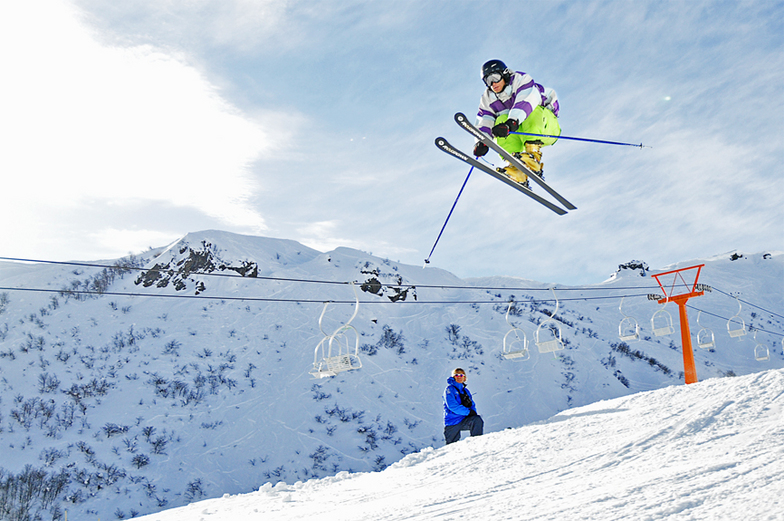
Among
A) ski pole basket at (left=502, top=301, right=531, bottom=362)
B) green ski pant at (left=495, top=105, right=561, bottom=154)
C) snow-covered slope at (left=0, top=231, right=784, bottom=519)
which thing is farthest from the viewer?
snow-covered slope at (left=0, top=231, right=784, bottom=519)

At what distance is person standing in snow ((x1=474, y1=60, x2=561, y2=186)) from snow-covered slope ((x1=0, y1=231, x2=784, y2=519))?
3874mm

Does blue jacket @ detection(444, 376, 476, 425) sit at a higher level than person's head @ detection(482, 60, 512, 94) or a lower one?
lower

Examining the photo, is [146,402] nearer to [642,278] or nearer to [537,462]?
[537,462]

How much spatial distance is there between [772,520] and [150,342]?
Answer: 18963mm

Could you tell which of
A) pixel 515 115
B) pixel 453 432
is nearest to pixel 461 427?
pixel 453 432

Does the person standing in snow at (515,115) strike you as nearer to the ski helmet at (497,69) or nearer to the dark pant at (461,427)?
the ski helmet at (497,69)

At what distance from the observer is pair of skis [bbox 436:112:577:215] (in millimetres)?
5312

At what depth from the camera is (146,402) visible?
14969 millimetres

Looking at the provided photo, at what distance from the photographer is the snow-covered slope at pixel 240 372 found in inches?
496

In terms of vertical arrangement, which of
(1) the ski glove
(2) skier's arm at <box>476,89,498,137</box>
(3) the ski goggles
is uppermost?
(3) the ski goggles

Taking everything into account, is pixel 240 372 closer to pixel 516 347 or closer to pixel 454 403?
pixel 454 403

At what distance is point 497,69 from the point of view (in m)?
5.55

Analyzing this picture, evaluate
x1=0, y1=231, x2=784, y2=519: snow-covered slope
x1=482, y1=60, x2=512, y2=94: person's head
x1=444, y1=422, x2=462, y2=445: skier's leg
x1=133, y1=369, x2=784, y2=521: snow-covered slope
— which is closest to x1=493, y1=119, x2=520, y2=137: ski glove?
x1=482, y1=60, x2=512, y2=94: person's head

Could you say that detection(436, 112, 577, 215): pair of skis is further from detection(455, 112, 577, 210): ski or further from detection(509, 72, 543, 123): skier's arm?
detection(509, 72, 543, 123): skier's arm
